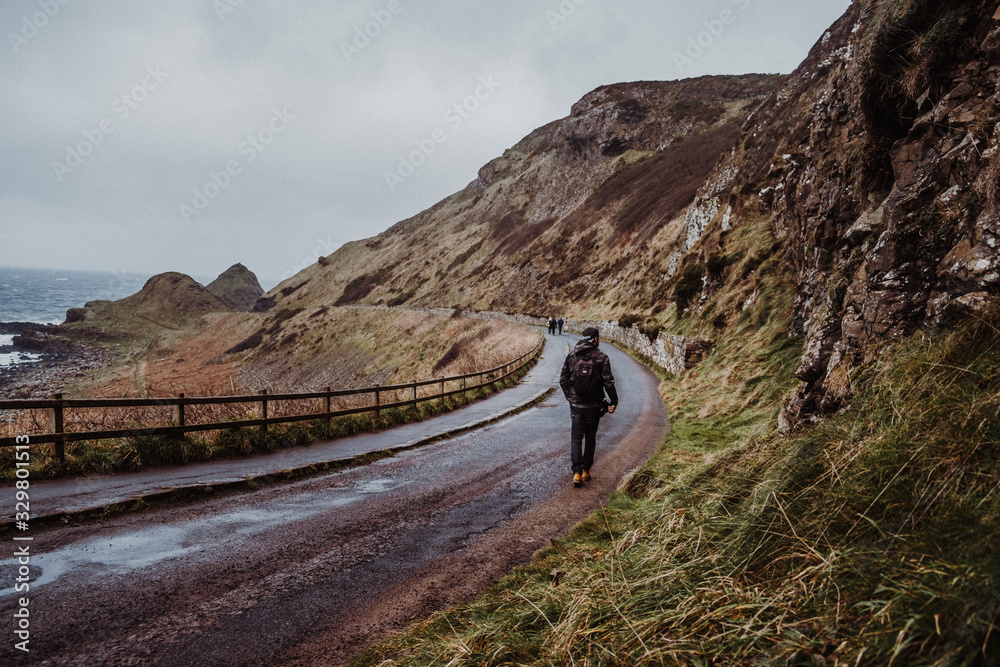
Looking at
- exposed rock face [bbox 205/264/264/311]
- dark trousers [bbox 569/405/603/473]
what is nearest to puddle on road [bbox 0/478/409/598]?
dark trousers [bbox 569/405/603/473]

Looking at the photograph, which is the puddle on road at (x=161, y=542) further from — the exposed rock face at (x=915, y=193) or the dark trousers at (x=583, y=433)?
the exposed rock face at (x=915, y=193)

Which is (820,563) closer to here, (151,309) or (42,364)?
(42,364)

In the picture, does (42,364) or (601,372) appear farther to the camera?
(42,364)

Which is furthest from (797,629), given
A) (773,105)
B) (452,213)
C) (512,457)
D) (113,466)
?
(452,213)

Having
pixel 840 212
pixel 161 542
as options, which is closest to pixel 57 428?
pixel 161 542

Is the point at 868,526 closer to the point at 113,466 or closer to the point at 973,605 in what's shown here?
the point at 973,605

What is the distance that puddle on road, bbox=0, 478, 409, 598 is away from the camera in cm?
439

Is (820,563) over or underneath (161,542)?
over

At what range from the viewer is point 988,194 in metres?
3.82

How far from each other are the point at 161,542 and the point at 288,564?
4.99 ft

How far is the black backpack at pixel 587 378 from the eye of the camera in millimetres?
6883

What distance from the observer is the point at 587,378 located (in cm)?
689

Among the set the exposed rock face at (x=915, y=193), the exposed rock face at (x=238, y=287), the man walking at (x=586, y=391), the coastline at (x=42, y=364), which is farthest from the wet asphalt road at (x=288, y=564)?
the exposed rock face at (x=238, y=287)

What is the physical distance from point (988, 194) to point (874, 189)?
243 cm
